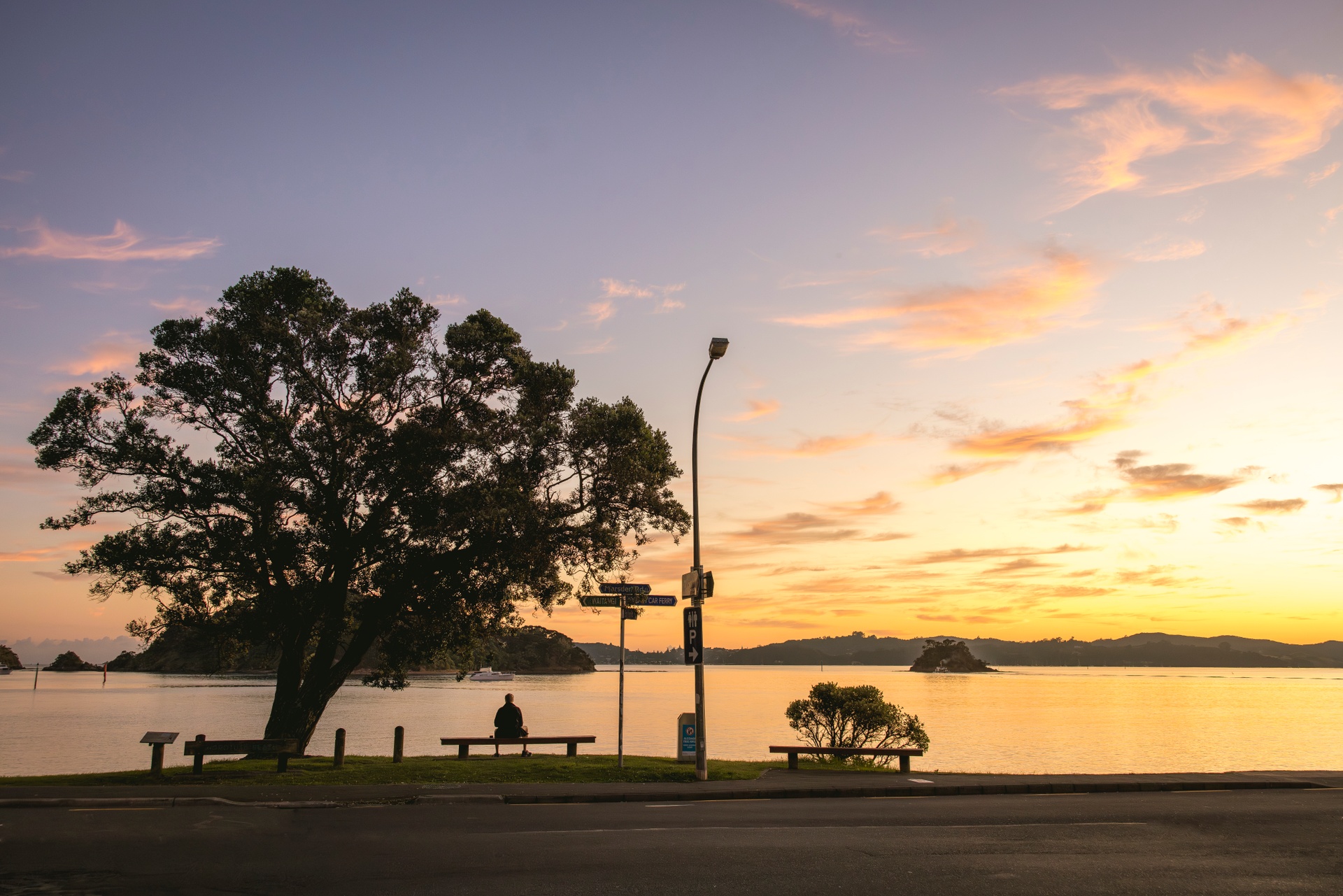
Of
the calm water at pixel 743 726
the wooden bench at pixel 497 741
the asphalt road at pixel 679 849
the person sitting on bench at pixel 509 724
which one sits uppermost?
the asphalt road at pixel 679 849

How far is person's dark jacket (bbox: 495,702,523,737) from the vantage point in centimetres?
2547

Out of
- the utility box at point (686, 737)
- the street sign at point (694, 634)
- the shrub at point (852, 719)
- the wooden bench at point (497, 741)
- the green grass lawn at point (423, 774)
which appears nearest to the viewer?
the green grass lawn at point (423, 774)

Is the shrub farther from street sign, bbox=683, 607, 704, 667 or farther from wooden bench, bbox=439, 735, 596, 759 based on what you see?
street sign, bbox=683, 607, 704, 667

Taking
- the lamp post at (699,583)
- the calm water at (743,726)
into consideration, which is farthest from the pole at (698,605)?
the calm water at (743,726)

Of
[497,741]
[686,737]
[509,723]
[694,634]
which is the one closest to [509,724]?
[509,723]

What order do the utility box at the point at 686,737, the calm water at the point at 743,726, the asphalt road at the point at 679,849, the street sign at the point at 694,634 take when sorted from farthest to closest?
the calm water at the point at 743,726 < the utility box at the point at 686,737 < the street sign at the point at 694,634 < the asphalt road at the point at 679,849

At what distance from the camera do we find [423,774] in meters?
19.2

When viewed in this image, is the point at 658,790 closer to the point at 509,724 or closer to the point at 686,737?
the point at 686,737

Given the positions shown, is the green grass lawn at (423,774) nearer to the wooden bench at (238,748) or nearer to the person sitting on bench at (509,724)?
the wooden bench at (238,748)

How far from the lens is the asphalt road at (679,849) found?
30.0 feet

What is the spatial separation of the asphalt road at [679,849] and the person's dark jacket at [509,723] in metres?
10.5

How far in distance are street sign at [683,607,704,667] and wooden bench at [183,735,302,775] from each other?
30.3 ft

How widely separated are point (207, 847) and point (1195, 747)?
64.9 meters

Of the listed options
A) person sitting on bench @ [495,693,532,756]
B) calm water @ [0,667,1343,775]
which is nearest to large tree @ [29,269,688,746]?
person sitting on bench @ [495,693,532,756]
